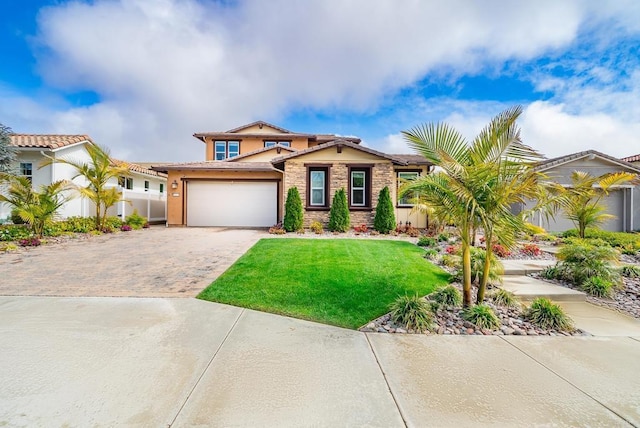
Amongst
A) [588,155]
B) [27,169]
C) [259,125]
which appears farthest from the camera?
[259,125]

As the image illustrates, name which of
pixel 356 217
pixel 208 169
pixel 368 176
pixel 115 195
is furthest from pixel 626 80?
pixel 115 195

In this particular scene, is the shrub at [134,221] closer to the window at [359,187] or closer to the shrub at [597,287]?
the window at [359,187]

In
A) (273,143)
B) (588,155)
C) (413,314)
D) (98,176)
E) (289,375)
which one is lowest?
(289,375)

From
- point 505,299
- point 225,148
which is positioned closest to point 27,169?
point 225,148

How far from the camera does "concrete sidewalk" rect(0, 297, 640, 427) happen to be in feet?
7.02

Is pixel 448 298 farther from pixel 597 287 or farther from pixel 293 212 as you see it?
pixel 293 212

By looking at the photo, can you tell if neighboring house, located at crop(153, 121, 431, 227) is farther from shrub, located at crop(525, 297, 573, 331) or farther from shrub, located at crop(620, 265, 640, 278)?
Answer: shrub, located at crop(525, 297, 573, 331)

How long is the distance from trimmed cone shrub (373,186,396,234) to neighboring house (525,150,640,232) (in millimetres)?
7550

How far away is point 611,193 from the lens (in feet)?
49.2

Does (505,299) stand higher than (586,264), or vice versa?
(586,264)

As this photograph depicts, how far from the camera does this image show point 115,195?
13.3 m

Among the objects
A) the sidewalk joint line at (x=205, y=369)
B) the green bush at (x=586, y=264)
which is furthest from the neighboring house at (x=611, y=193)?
the sidewalk joint line at (x=205, y=369)

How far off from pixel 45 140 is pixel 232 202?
9.97 metres

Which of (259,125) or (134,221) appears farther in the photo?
(259,125)
